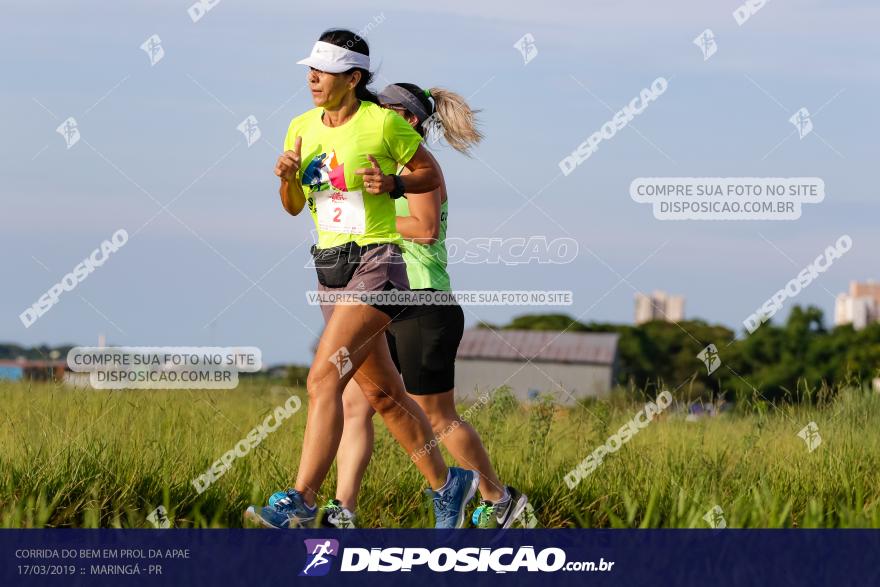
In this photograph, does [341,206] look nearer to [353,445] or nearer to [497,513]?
[353,445]

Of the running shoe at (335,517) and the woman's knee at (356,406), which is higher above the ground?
the woman's knee at (356,406)

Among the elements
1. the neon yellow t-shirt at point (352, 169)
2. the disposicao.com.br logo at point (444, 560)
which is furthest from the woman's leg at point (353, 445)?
the neon yellow t-shirt at point (352, 169)

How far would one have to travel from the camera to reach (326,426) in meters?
5.54

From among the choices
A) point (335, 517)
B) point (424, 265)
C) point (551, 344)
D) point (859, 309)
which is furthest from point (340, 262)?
point (859, 309)

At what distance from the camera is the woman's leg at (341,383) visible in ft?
17.8

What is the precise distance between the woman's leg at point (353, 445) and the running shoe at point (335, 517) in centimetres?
7

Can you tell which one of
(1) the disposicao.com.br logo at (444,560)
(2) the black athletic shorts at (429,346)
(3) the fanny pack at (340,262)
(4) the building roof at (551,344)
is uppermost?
(4) the building roof at (551,344)

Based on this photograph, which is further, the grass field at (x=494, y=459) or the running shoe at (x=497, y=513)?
the running shoe at (x=497, y=513)

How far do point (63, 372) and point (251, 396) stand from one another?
3159mm

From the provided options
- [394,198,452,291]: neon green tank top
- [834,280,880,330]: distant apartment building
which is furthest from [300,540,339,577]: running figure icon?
[834,280,880,330]: distant apartment building

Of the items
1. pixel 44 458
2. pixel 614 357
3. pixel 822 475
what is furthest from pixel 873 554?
pixel 614 357

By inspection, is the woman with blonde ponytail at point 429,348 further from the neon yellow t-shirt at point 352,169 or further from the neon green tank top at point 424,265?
the neon yellow t-shirt at point 352,169

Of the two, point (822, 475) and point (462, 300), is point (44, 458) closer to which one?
point (462, 300)

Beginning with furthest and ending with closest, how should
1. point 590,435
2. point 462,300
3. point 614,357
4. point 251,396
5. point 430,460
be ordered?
point 614,357 → point 251,396 → point 590,435 → point 462,300 → point 430,460
